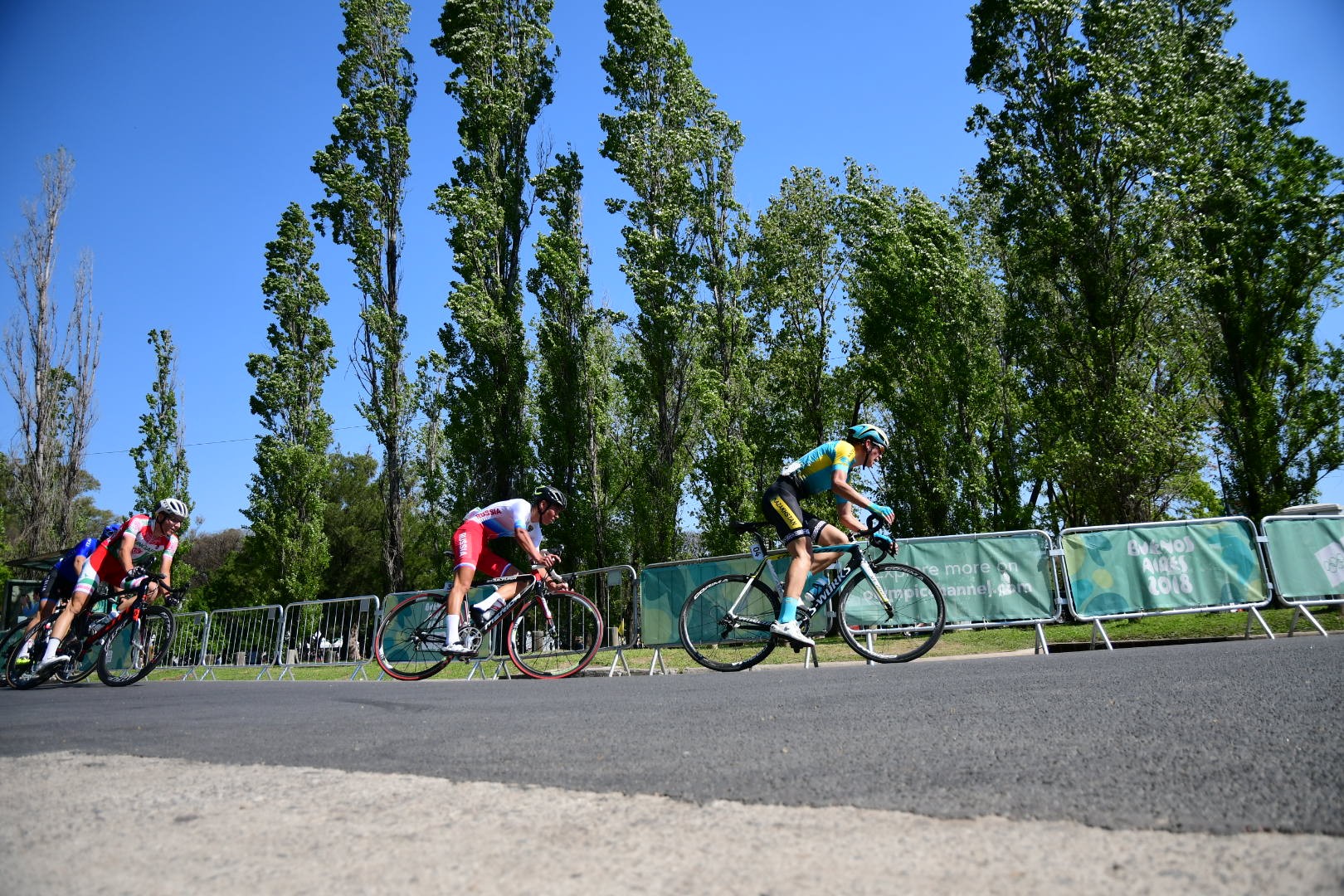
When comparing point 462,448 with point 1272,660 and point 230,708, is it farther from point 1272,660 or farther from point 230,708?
point 1272,660

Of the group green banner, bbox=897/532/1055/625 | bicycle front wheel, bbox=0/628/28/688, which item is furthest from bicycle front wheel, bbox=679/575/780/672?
bicycle front wheel, bbox=0/628/28/688

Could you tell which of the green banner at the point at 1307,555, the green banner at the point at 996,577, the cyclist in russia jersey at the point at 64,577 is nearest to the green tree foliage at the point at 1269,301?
the green banner at the point at 1307,555

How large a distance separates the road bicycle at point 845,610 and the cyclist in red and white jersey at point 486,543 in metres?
1.73

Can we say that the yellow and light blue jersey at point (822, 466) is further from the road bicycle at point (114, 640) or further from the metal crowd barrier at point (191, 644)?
the metal crowd barrier at point (191, 644)

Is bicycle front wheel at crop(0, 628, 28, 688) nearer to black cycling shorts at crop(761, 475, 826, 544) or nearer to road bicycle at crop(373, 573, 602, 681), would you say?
road bicycle at crop(373, 573, 602, 681)

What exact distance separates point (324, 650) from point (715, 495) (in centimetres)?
1162

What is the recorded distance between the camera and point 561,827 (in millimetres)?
1953

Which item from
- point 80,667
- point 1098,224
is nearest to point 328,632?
point 80,667

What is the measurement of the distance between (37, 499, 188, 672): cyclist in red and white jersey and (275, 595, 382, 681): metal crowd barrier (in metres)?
4.61

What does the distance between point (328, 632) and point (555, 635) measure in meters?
8.71

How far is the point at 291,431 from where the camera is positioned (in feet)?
96.3

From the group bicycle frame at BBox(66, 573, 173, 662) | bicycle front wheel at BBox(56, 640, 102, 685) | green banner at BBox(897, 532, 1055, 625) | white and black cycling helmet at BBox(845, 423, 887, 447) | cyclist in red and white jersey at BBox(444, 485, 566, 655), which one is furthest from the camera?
green banner at BBox(897, 532, 1055, 625)

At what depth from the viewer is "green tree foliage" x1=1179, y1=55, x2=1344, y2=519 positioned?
20.6 metres

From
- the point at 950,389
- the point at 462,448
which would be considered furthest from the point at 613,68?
the point at 950,389
